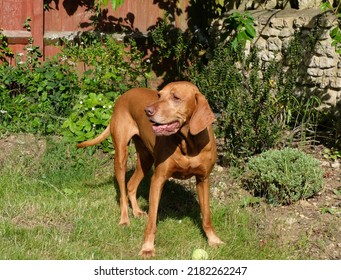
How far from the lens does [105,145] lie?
21.7ft

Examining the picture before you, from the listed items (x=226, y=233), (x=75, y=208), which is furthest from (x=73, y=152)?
(x=226, y=233)

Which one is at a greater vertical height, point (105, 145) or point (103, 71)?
point (103, 71)

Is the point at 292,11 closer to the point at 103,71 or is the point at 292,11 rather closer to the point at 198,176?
the point at 103,71

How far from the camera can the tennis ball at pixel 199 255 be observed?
170 inches

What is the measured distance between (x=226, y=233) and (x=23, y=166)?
2.33 m


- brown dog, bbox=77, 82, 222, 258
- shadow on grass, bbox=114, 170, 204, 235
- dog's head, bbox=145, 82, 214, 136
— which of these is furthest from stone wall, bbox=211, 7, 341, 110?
dog's head, bbox=145, 82, 214, 136

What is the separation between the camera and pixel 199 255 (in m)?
4.34

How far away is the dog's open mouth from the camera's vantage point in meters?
4.08

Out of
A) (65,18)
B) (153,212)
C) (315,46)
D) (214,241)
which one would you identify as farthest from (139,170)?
(65,18)

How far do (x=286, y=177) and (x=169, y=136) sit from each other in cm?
132

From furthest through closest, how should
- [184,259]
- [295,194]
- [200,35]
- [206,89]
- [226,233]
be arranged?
[200,35] < [206,89] < [295,194] < [226,233] < [184,259]

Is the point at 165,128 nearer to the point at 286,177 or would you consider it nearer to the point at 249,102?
the point at 286,177

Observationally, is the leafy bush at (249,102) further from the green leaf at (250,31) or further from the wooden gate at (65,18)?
the wooden gate at (65,18)

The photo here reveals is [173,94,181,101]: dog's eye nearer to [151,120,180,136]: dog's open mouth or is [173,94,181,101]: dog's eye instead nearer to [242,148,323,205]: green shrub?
[151,120,180,136]: dog's open mouth
